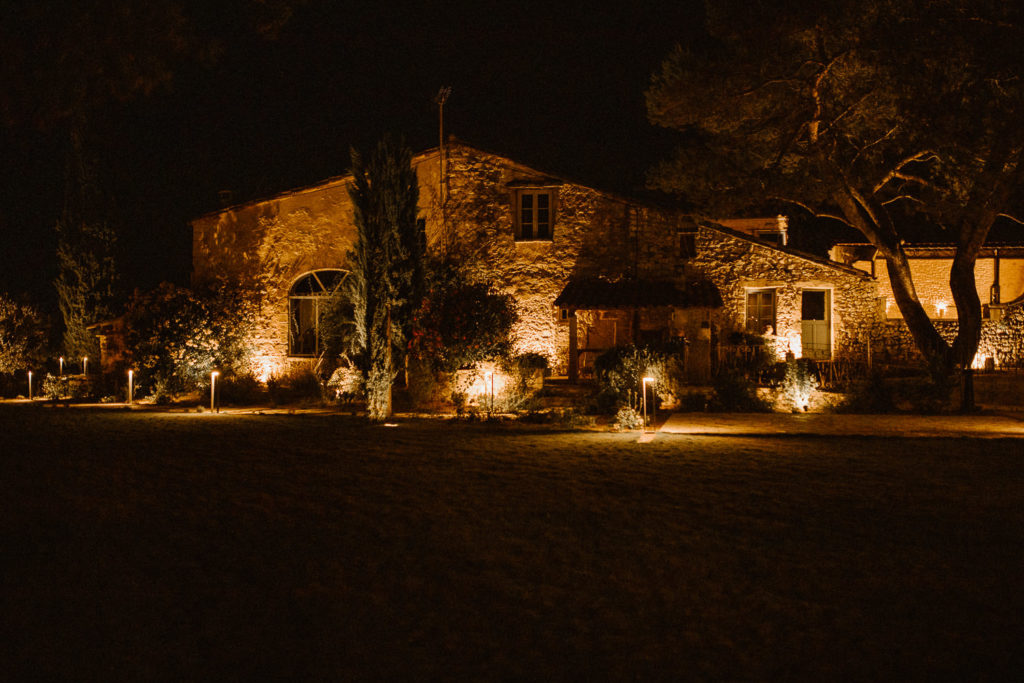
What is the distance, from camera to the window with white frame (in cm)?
1905

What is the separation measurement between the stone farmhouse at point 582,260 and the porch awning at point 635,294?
2.3 inches

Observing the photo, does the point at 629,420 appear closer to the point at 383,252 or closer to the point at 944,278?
the point at 383,252

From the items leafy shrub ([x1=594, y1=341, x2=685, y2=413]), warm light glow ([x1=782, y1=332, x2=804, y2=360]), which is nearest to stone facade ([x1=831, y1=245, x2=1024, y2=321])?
warm light glow ([x1=782, y1=332, x2=804, y2=360])

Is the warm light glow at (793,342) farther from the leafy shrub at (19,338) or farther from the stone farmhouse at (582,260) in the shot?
the leafy shrub at (19,338)

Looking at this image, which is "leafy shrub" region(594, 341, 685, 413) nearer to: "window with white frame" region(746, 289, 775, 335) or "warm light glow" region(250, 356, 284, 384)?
"window with white frame" region(746, 289, 775, 335)

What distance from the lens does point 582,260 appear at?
18984mm

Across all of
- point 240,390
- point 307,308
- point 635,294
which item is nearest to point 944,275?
point 635,294

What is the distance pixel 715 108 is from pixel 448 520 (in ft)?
44.1

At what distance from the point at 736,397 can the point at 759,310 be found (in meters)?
4.82

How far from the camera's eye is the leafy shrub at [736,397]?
49.8 feet

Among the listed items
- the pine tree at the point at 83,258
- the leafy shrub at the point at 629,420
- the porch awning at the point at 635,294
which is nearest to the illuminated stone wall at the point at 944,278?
the porch awning at the point at 635,294

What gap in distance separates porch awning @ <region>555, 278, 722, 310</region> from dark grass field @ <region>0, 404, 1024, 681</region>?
8.33 m

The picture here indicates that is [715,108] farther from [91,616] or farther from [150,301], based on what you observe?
[91,616]

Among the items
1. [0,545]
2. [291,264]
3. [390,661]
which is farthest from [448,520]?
[291,264]
